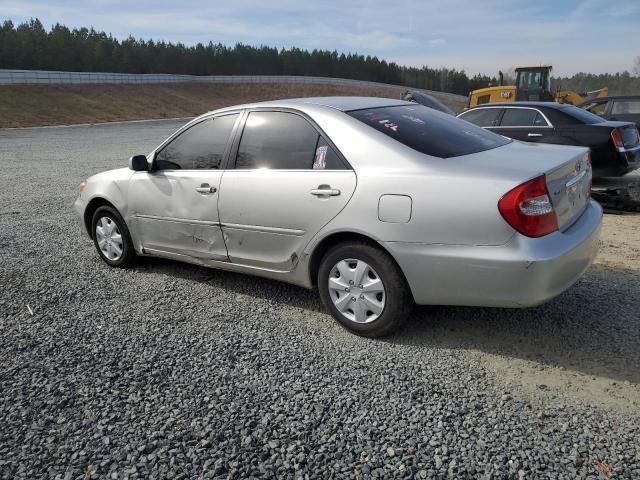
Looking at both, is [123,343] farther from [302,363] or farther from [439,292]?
[439,292]

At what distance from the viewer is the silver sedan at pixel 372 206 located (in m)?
3.02

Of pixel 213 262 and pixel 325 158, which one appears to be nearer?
pixel 325 158

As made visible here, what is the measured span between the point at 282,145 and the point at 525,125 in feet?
21.9

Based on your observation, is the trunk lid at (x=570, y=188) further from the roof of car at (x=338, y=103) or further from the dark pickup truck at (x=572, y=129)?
the dark pickup truck at (x=572, y=129)

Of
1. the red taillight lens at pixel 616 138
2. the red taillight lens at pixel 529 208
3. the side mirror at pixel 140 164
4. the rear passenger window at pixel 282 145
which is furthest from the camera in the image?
the red taillight lens at pixel 616 138

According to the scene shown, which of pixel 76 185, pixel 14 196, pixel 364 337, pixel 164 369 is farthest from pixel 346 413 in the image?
pixel 76 185

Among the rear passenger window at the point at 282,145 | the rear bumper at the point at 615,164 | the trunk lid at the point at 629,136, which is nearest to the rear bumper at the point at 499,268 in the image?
the rear passenger window at the point at 282,145

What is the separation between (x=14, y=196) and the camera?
9375 millimetres

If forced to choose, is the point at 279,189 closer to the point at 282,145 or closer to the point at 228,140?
the point at 282,145

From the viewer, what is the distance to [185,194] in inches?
175

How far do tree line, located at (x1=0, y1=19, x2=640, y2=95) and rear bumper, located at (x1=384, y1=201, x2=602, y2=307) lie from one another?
61.5m

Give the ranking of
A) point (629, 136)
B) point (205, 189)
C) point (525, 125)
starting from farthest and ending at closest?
point (525, 125) < point (629, 136) < point (205, 189)

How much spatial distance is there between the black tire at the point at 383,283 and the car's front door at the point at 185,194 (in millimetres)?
1111

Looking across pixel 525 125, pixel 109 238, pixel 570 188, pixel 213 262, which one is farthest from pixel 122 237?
pixel 525 125
